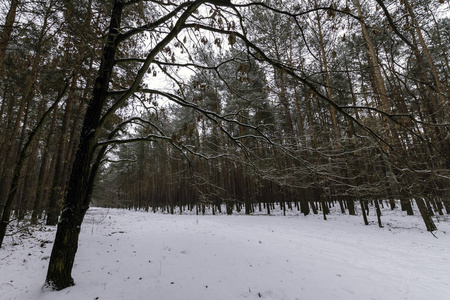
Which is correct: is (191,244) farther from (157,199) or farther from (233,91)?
(157,199)

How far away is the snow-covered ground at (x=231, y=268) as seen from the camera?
3.78m

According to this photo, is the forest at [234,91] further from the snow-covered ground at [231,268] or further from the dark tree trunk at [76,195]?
the snow-covered ground at [231,268]

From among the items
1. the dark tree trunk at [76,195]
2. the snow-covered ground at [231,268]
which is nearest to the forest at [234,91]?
the dark tree trunk at [76,195]

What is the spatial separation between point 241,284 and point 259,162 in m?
2.63

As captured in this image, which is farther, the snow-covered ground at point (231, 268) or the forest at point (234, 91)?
the snow-covered ground at point (231, 268)

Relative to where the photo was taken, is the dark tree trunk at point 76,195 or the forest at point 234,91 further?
the dark tree trunk at point 76,195

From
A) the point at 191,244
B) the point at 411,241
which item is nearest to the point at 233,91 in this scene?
the point at 191,244

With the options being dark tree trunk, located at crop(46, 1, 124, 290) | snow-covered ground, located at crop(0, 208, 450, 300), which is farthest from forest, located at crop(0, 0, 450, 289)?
snow-covered ground, located at crop(0, 208, 450, 300)

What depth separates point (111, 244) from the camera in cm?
650

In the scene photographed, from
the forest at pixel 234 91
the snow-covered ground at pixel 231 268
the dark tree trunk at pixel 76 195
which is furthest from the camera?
the snow-covered ground at pixel 231 268

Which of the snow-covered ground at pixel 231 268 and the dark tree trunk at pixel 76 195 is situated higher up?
the dark tree trunk at pixel 76 195

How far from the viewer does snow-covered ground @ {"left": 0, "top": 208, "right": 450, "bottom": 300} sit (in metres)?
3.78

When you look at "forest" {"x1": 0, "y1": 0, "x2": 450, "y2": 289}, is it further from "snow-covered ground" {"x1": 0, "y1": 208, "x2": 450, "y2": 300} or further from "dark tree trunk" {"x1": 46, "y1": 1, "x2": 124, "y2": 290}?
"snow-covered ground" {"x1": 0, "y1": 208, "x2": 450, "y2": 300}

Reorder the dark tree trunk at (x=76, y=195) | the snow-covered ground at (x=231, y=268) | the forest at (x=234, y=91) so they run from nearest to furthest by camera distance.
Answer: the forest at (x=234, y=91) → the dark tree trunk at (x=76, y=195) → the snow-covered ground at (x=231, y=268)
